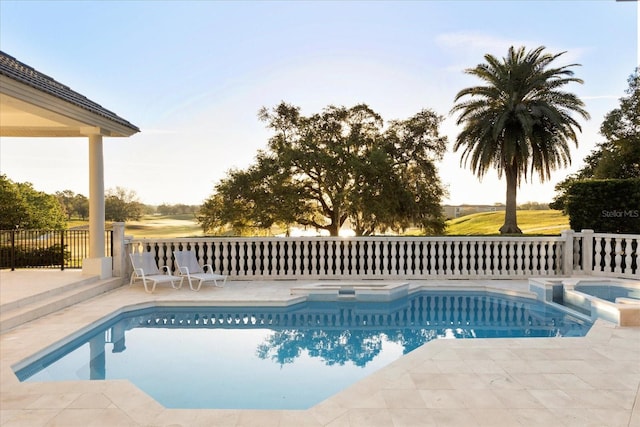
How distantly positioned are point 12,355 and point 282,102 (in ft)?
52.9

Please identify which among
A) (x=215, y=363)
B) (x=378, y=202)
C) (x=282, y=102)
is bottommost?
(x=215, y=363)

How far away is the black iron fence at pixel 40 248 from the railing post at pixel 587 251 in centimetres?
1412

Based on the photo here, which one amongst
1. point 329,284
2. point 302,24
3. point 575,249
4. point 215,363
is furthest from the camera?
point 302,24

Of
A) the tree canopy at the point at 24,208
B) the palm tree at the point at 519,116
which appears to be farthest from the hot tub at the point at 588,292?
the tree canopy at the point at 24,208

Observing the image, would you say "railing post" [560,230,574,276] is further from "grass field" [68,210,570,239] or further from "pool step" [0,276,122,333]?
"grass field" [68,210,570,239]

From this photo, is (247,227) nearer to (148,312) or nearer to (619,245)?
(148,312)

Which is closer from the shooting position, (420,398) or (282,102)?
(420,398)

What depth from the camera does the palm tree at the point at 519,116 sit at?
19.3m

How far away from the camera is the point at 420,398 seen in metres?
4.07

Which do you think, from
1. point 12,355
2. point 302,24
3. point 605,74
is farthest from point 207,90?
point 605,74

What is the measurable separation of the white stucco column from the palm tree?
16224 mm

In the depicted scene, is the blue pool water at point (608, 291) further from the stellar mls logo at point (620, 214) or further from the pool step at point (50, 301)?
the pool step at point (50, 301)

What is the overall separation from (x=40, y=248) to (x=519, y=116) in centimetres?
1984

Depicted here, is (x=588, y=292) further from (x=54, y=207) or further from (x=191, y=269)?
(x=54, y=207)
